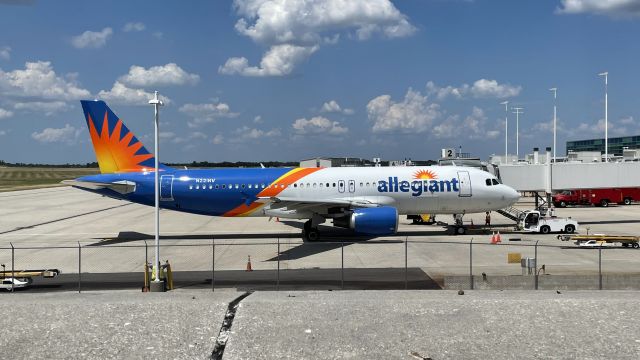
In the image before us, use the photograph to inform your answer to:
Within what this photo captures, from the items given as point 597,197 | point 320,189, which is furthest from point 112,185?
point 597,197

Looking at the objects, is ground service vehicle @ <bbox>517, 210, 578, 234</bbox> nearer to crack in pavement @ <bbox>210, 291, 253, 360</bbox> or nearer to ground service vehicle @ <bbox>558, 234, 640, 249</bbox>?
ground service vehicle @ <bbox>558, 234, 640, 249</bbox>

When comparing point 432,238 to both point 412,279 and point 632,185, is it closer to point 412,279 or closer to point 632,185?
point 412,279

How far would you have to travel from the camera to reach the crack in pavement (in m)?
10.7

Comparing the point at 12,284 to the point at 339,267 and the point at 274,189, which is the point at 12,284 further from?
the point at 274,189

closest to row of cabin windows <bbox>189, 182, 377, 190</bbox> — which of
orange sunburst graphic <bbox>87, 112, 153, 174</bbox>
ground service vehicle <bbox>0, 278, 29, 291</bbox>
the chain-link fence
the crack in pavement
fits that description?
the chain-link fence

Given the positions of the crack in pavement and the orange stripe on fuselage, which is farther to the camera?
the orange stripe on fuselage

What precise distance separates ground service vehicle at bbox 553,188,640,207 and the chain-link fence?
2731 centimetres

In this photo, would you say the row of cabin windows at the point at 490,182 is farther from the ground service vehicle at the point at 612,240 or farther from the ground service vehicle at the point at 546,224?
the ground service vehicle at the point at 612,240

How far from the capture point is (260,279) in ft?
63.3

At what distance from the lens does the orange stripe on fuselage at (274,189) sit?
29391mm

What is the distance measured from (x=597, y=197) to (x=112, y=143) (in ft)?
150

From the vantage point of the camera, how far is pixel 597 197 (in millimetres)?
50562

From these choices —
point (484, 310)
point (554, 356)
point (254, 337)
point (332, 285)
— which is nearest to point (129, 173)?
point (332, 285)

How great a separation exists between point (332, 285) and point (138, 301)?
745cm
